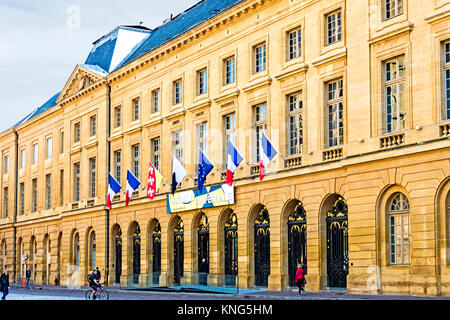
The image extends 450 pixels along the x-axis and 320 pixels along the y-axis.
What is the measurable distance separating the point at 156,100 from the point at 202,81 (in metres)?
5.98

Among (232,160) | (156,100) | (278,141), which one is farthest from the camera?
(156,100)

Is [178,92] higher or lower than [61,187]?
higher

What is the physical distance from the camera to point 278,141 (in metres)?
38.2

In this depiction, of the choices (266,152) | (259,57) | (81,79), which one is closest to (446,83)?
(266,152)

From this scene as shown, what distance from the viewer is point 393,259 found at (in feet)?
101

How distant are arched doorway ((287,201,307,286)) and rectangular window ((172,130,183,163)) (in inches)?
443

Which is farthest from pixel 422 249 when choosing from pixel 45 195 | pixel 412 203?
pixel 45 195

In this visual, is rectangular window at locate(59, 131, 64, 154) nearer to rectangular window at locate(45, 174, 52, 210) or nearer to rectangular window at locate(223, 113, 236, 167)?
rectangular window at locate(45, 174, 52, 210)

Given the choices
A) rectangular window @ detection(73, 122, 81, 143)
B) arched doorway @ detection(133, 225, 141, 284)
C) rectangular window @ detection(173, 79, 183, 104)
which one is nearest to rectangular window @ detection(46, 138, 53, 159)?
rectangular window @ detection(73, 122, 81, 143)

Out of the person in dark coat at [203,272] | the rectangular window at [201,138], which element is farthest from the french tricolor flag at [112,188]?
the person in dark coat at [203,272]

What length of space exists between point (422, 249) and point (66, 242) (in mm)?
38355

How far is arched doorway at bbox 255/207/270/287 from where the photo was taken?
39.1 m

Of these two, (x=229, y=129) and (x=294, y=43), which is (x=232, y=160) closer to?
(x=229, y=129)

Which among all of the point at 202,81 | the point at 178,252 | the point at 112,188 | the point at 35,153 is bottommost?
the point at 178,252
